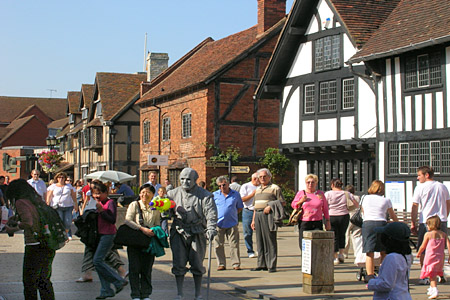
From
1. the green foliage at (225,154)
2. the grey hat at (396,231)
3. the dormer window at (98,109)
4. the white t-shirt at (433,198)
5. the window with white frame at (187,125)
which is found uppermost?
the dormer window at (98,109)

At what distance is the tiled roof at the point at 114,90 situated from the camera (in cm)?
4572

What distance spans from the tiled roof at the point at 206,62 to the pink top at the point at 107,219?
21.1 m

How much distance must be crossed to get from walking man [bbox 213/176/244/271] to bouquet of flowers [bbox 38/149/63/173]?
37.4 metres

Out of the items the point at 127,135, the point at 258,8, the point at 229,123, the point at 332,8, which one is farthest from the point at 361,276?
the point at 127,135

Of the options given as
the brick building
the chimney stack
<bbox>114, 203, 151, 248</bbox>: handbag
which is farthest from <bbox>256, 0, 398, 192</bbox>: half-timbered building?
the chimney stack

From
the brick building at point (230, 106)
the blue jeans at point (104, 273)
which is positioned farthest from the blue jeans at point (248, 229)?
the brick building at point (230, 106)

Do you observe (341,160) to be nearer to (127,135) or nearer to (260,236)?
(260,236)

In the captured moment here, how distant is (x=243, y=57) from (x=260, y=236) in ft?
65.2

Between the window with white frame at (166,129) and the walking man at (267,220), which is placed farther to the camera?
the window with white frame at (166,129)

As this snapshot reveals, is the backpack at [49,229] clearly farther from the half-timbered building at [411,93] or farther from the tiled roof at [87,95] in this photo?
the tiled roof at [87,95]

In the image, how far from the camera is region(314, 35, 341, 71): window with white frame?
2267cm

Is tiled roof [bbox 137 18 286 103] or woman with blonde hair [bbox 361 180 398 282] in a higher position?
tiled roof [bbox 137 18 286 103]

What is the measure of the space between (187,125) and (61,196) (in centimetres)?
1603

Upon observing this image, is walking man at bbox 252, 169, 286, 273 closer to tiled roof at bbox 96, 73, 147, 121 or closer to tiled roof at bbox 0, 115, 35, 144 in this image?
tiled roof at bbox 96, 73, 147, 121
